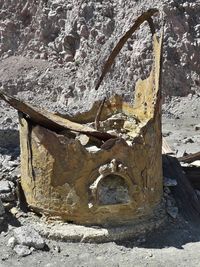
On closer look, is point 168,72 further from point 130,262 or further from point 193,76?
point 130,262

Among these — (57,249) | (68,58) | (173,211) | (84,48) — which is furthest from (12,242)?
(68,58)

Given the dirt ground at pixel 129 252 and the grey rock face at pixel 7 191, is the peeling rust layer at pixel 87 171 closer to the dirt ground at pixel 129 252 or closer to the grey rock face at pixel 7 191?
the grey rock face at pixel 7 191

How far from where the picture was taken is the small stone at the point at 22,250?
19.2ft

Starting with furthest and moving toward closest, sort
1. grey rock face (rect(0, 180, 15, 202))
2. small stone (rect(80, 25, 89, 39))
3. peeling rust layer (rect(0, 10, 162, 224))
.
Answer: small stone (rect(80, 25, 89, 39)) → grey rock face (rect(0, 180, 15, 202)) → peeling rust layer (rect(0, 10, 162, 224))

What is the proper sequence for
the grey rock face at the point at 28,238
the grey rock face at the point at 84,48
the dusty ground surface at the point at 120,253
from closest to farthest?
the dusty ground surface at the point at 120,253 → the grey rock face at the point at 28,238 → the grey rock face at the point at 84,48

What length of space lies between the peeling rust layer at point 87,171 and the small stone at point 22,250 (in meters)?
0.60

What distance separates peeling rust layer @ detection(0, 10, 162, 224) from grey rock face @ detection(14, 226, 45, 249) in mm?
380

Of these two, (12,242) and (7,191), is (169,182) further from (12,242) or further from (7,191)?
(12,242)

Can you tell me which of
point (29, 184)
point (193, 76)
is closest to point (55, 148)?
point (29, 184)

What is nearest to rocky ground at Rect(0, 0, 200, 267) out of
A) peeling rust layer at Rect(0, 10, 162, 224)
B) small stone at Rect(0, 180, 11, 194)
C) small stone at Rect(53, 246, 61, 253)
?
small stone at Rect(0, 180, 11, 194)

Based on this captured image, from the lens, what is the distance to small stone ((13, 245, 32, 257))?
231 inches

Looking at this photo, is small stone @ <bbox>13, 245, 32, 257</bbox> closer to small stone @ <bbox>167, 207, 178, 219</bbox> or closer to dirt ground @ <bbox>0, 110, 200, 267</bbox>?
dirt ground @ <bbox>0, 110, 200, 267</bbox>

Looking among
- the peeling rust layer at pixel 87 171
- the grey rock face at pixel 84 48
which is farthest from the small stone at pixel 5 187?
the grey rock face at pixel 84 48

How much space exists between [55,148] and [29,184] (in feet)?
2.21
